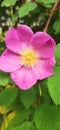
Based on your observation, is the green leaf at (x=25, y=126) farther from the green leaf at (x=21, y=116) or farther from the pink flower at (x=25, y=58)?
the pink flower at (x=25, y=58)

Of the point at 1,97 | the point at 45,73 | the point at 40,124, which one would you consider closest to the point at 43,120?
the point at 40,124

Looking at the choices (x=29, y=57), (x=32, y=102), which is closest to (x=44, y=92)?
(x=32, y=102)

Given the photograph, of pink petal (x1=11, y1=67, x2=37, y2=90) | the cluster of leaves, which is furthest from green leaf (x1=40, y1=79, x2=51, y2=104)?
pink petal (x1=11, y1=67, x2=37, y2=90)

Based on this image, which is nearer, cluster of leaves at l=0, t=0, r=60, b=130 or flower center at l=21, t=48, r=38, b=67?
flower center at l=21, t=48, r=38, b=67

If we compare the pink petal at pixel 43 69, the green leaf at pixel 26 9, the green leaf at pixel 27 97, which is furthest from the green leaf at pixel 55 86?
the green leaf at pixel 26 9

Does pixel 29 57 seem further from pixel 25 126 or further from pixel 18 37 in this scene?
pixel 25 126

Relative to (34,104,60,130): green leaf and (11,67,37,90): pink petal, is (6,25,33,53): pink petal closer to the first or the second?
(11,67,37,90): pink petal

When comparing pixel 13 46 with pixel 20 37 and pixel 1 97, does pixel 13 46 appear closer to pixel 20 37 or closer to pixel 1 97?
pixel 20 37
